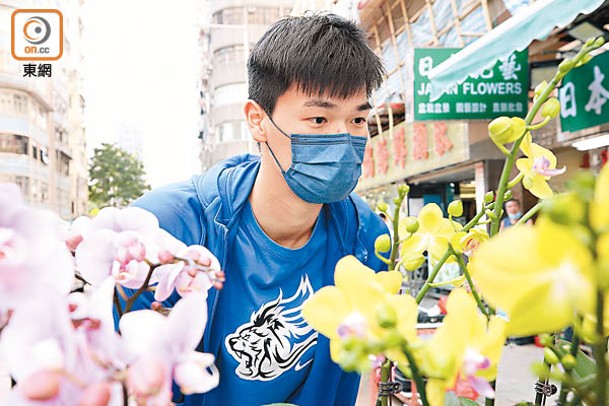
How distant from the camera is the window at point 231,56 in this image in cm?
2370

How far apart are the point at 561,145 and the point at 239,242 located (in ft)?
14.1

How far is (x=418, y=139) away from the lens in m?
7.04

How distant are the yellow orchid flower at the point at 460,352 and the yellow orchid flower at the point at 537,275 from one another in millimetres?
57

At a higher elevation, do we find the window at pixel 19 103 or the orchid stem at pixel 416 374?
the window at pixel 19 103

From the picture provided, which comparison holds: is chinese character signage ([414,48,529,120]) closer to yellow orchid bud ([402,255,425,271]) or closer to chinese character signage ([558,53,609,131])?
chinese character signage ([558,53,609,131])

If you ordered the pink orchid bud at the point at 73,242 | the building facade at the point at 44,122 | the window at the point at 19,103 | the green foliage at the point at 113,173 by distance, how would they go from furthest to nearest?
the green foliage at the point at 113,173 < the window at the point at 19,103 < the building facade at the point at 44,122 < the pink orchid bud at the point at 73,242

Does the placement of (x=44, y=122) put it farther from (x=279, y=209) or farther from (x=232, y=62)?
(x=279, y=209)

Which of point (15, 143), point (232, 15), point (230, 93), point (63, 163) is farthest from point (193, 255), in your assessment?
point (232, 15)

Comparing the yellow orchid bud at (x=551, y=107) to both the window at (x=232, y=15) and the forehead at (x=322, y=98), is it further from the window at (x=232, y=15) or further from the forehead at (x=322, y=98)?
the window at (x=232, y=15)

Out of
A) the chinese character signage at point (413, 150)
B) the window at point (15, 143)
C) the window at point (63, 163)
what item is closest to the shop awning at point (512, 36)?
the chinese character signage at point (413, 150)

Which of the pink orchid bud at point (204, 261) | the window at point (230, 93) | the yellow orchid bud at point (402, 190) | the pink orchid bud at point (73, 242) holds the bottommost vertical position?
the pink orchid bud at point (204, 261)

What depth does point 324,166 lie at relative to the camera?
1.05 m

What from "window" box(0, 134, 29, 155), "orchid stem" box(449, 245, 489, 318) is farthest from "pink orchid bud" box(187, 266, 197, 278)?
"window" box(0, 134, 29, 155)

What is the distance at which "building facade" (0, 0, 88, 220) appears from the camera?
215 inches
